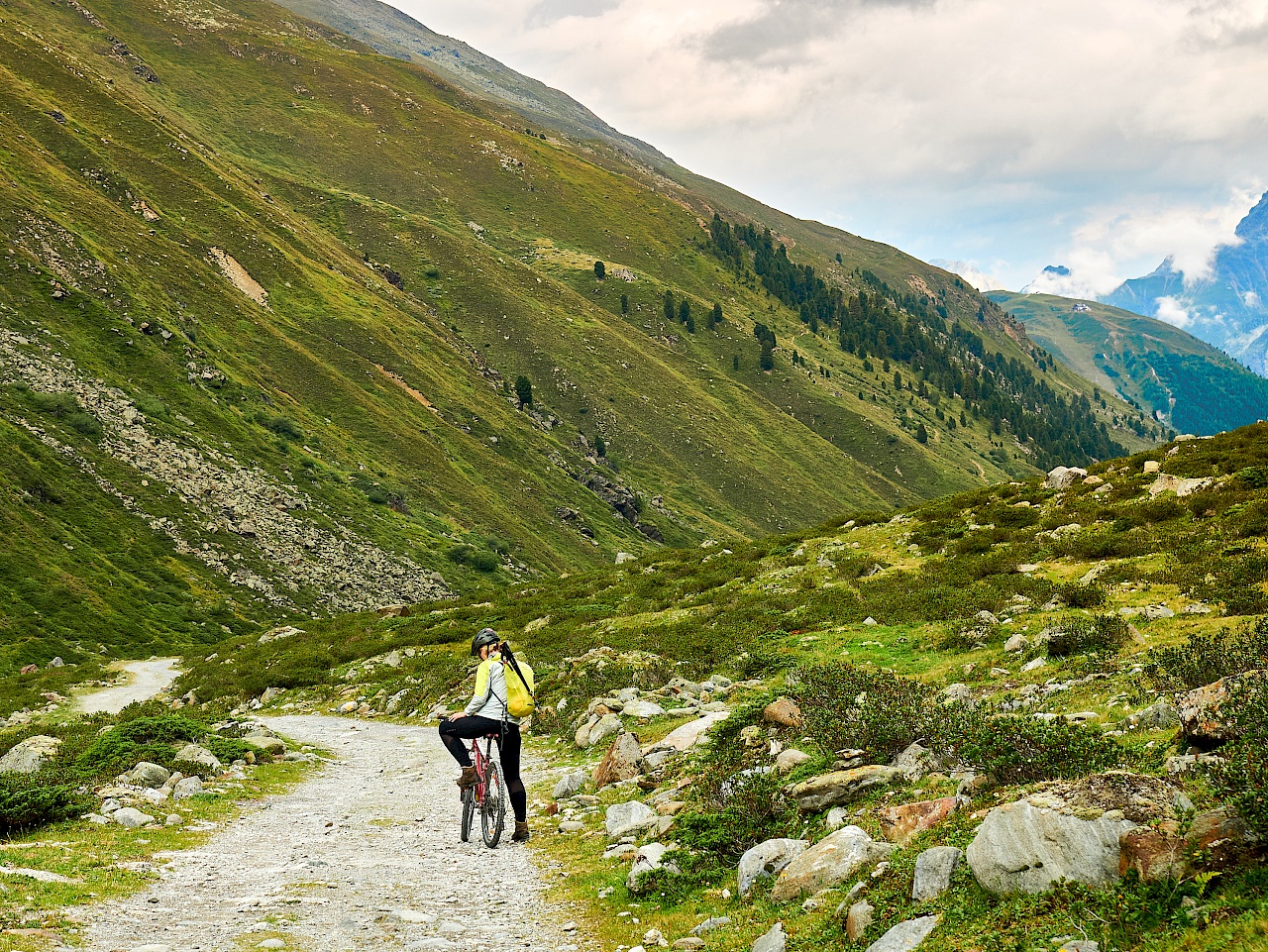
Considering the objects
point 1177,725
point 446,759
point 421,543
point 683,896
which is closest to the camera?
point 1177,725

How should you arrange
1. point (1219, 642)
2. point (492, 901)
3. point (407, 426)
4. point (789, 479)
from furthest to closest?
point (789, 479) < point (407, 426) < point (1219, 642) < point (492, 901)

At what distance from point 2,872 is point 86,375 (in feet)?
283

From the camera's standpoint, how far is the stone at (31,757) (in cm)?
1838

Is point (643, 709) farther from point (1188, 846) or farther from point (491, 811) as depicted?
point (1188, 846)

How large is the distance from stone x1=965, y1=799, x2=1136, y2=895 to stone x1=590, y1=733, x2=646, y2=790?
9908 mm

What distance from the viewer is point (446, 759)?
22.5 metres

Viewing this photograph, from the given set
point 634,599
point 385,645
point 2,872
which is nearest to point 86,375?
point 385,645

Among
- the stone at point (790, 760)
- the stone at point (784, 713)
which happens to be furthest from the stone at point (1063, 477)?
the stone at point (790, 760)

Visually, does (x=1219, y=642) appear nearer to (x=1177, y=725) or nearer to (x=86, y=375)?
(x=1177, y=725)

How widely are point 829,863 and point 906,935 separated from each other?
6.75 ft

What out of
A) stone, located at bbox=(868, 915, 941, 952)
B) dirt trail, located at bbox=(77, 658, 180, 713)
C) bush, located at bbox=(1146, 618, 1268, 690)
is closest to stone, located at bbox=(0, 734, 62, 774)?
dirt trail, located at bbox=(77, 658, 180, 713)

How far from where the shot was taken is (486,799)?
13.8 m

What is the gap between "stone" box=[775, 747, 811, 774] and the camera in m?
12.2

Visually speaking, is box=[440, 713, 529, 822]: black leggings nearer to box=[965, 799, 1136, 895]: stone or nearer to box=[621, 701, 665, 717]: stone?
box=[621, 701, 665, 717]: stone
